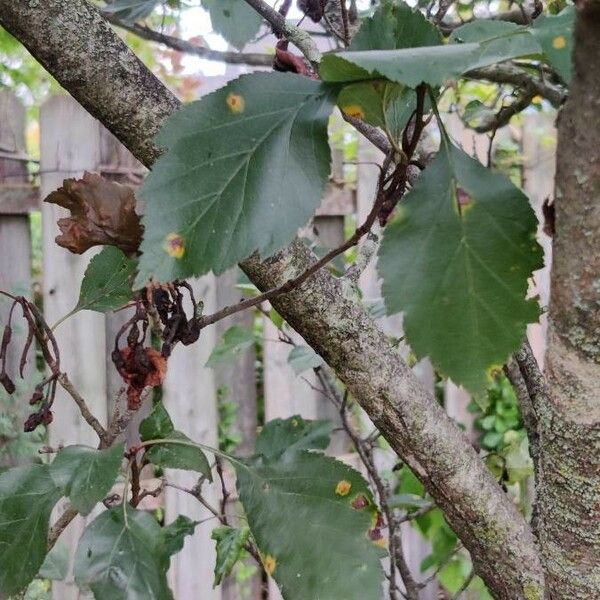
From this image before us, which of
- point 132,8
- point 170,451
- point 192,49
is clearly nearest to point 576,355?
point 170,451

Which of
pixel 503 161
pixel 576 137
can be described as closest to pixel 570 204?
pixel 576 137

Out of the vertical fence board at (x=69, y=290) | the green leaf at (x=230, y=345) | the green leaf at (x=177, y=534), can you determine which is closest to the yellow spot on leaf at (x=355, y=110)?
the green leaf at (x=177, y=534)

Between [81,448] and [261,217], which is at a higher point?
[261,217]

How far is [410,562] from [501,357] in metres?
1.92

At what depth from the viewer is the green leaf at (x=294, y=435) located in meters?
0.98

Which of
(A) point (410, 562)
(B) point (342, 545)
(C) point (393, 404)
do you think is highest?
(C) point (393, 404)

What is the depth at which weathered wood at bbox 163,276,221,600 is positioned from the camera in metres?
1.74

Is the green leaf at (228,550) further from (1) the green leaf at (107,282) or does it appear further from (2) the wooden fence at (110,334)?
(2) the wooden fence at (110,334)

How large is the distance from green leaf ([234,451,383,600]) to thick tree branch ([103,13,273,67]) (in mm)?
864

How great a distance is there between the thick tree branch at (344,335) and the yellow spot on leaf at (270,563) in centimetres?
14

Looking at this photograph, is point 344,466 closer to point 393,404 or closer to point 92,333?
point 393,404

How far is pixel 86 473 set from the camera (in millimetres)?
547

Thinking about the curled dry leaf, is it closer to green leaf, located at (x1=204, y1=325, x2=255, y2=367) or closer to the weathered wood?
green leaf, located at (x1=204, y1=325, x2=255, y2=367)

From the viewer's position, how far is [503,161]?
6.93 ft
